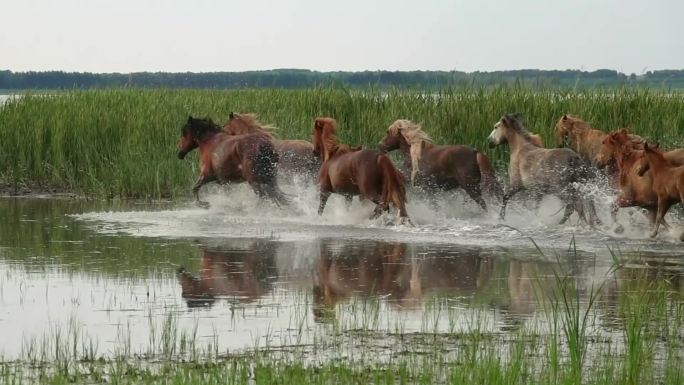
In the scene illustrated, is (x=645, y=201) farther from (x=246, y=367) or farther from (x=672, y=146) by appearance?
(x=246, y=367)

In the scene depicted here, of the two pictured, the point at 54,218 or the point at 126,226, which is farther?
the point at 54,218

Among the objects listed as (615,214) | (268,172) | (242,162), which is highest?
(242,162)

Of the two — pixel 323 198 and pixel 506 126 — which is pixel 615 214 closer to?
pixel 506 126

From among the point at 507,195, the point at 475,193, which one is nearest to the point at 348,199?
the point at 475,193

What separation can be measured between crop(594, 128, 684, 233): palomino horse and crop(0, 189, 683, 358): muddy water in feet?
1.38

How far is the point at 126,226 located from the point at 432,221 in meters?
3.64

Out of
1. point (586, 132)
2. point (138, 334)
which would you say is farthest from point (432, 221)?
point (138, 334)

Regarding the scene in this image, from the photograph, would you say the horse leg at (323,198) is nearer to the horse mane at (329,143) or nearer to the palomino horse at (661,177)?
the horse mane at (329,143)

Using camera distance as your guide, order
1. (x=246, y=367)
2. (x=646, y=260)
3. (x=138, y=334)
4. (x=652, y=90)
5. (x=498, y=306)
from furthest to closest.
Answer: (x=652, y=90) → (x=646, y=260) → (x=498, y=306) → (x=138, y=334) → (x=246, y=367)

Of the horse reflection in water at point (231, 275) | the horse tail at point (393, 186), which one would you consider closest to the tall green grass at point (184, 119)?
the horse tail at point (393, 186)

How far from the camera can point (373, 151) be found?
1529 cm

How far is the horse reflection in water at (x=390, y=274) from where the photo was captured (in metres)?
10.0

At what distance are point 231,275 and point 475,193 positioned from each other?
547cm

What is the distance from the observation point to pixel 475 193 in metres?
16.0
